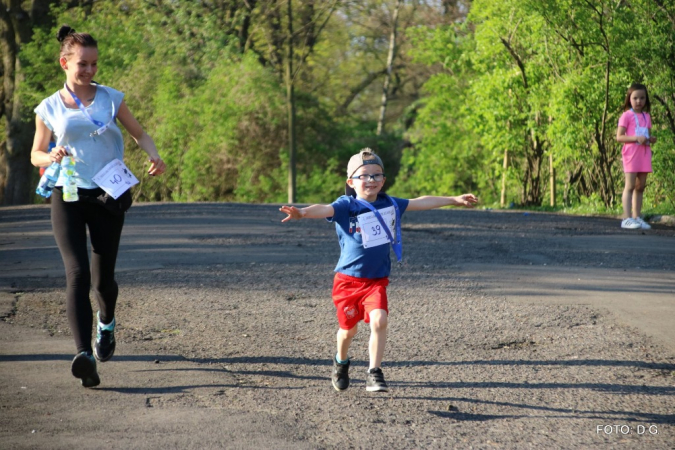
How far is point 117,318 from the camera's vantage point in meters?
6.77

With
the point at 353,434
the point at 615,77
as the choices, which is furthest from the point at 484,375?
the point at 615,77

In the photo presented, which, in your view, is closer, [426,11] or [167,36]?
[167,36]

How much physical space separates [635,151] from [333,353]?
25.8 ft

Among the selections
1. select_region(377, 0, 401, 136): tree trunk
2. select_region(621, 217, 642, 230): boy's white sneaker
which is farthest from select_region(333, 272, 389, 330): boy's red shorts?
select_region(377, 0, 401, 136): tree trunk

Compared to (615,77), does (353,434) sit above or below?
below

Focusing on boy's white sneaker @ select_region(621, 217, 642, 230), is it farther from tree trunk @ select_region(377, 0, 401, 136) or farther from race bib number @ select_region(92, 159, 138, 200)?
tree trunk @ select_region(377, 0, 401, 136)

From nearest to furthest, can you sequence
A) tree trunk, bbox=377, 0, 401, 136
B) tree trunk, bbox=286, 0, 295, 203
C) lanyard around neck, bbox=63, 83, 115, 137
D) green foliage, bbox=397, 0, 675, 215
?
lanyard around neck, bbox=63, 83, 115, 137, green foliage, bbox=397, 0, 675, 215, tree trunk, bbox=286, 0, 295, 203, tree trunk, bbox=377, 0, 401, 136

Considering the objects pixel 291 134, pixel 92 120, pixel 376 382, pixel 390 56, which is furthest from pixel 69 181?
pixel 390 56

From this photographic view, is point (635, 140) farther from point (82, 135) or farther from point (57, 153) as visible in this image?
point (57, 153)

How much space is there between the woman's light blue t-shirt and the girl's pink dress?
28.7ft

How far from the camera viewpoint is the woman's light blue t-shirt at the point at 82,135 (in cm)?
513

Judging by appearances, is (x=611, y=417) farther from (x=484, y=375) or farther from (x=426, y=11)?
(x=426, y=11)

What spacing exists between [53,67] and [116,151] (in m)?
23.2

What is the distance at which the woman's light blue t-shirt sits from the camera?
16.8 feet
